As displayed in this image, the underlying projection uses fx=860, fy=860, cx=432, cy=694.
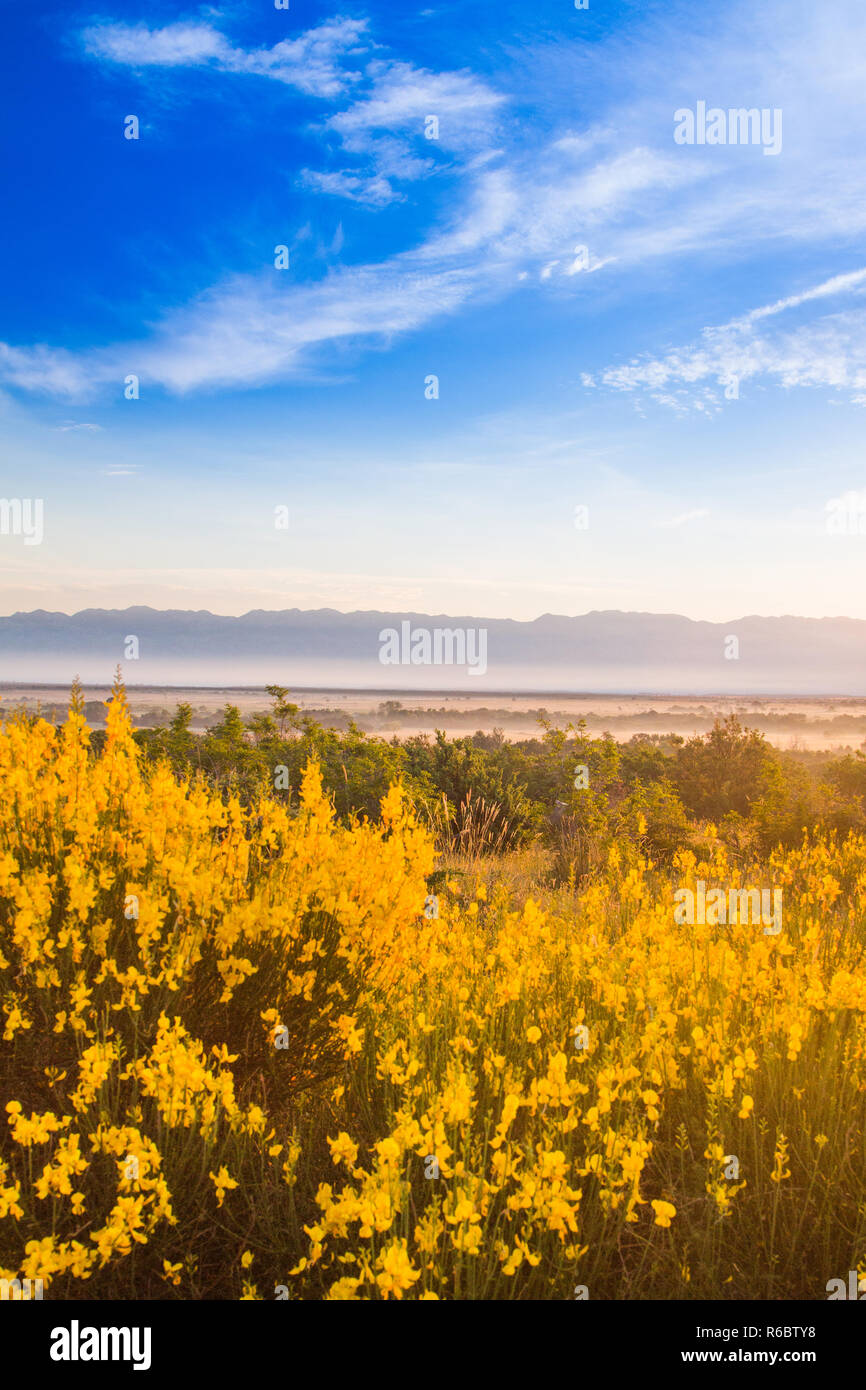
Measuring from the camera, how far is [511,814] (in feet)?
35.3

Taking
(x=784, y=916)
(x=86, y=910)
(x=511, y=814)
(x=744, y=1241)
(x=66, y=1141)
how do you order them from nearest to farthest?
(x=66, y=1141)
(x=744, y=1241)
(x=86, y=910)
(x=784, y=916)
(x=511, y=814)

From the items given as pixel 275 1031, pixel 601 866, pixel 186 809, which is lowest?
pixel 601 866

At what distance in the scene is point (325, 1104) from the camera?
2.96 metres

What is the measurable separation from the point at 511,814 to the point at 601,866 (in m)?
2.71

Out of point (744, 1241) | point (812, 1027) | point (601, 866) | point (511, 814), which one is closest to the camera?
point (744, 1241)

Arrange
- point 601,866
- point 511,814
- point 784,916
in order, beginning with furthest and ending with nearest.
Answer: point 511,814
point 601,866
point 784,916

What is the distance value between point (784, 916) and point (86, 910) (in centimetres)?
418
